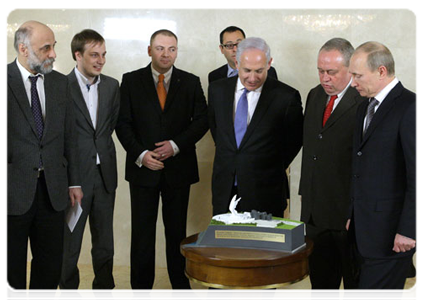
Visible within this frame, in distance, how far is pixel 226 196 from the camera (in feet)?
13.0

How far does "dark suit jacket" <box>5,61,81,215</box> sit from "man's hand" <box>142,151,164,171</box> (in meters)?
0.79

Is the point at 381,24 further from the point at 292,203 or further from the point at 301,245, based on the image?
the point at 301,245

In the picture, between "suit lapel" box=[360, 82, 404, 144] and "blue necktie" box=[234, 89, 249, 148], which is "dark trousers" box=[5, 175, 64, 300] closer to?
"blue necktie" box=[234, 89, 249, 148]

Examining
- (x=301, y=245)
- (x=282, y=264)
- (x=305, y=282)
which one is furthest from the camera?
(x=305, y=282)

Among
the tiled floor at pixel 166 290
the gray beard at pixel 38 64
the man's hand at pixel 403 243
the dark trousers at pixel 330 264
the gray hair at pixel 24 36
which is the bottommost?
the tiled floor at pixel 166 290

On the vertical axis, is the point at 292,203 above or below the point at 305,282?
above

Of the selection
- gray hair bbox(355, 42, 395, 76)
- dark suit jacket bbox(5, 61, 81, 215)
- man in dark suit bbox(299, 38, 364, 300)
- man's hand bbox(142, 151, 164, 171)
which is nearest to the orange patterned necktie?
man's hand bbox(142, 151, 164, 171)

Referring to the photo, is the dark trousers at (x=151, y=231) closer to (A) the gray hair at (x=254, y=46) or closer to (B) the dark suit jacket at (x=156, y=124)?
(B) the dark suit jacket at (x=156, y=124)

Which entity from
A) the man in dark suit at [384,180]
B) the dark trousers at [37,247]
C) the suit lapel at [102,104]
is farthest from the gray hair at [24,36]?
the man in dark suit at [384,180]

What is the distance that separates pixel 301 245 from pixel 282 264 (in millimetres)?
242

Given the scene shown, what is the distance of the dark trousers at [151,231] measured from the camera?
4496 millimetres

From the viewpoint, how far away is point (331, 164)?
11.8 ft

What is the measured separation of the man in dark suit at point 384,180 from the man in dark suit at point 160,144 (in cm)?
169
